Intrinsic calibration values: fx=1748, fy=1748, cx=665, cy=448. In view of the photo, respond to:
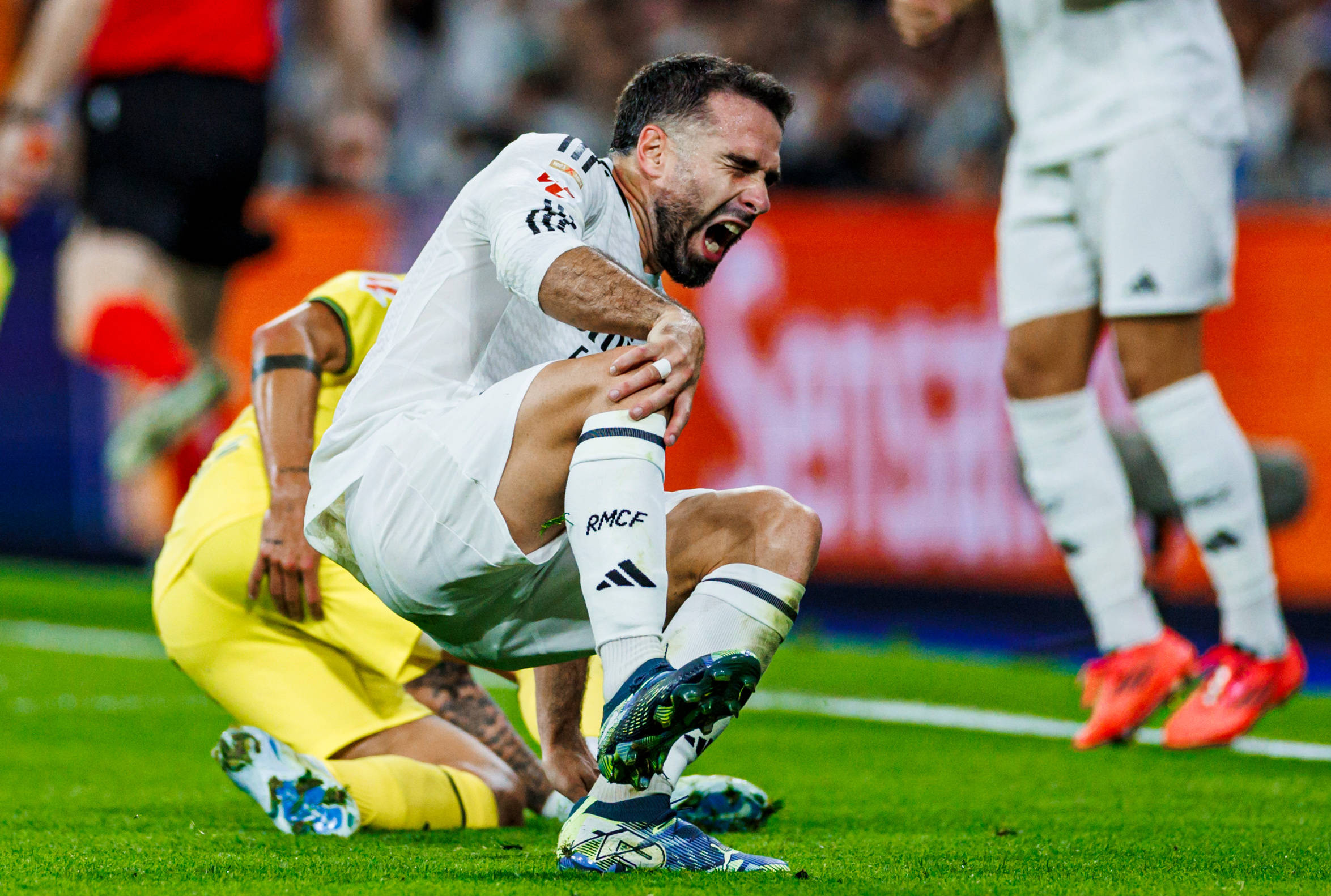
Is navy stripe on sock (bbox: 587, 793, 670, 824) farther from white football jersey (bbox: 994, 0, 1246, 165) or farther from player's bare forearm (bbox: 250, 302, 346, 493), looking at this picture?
white football jersey (bbox: 994, 0, 1246, 165)

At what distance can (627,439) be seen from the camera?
255 cm

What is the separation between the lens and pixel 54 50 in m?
6.54

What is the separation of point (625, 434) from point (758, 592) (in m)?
A: 0.37

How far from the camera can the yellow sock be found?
10.5 feet

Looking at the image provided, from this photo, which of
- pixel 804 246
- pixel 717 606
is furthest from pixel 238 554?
pixel 804 246

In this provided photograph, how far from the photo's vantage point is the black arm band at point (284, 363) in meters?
3.45

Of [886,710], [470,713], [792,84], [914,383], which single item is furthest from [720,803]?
[792,84]

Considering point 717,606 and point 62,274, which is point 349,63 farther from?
point 717,606

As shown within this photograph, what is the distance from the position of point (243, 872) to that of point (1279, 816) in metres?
1.94

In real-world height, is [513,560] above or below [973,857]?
above

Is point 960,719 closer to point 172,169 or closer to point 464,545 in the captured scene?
point 464,545

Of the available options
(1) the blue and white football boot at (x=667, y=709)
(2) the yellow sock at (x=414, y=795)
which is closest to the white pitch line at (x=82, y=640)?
(2) the yellow sock at (x=414, y=795)

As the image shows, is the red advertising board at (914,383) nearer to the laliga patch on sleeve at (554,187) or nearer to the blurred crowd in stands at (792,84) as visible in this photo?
the blurred crowd in stands at (792,84)

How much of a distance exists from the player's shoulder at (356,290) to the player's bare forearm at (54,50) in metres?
3.37
